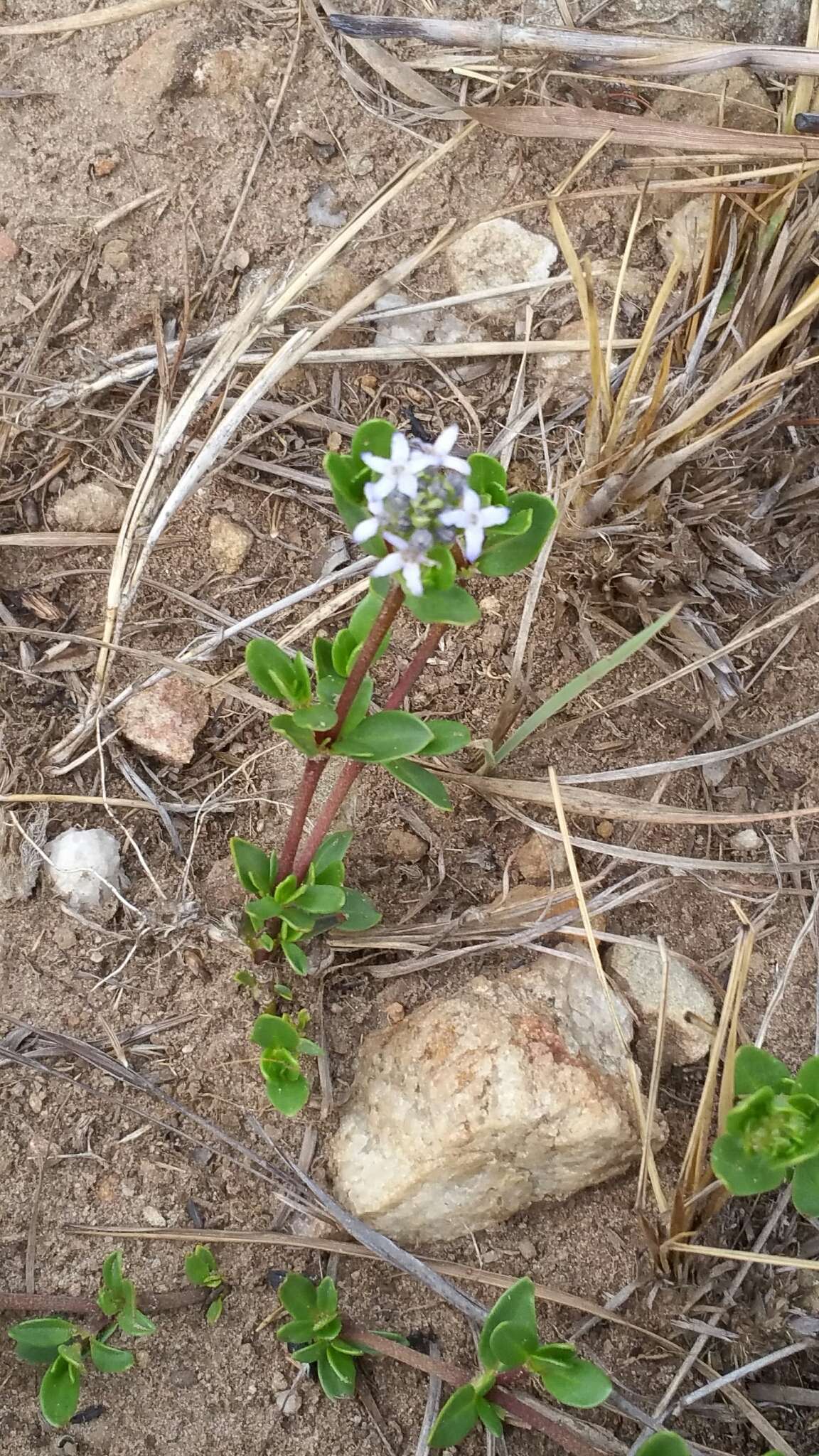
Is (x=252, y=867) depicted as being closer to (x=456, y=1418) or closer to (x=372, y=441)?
(x=372, y=441)

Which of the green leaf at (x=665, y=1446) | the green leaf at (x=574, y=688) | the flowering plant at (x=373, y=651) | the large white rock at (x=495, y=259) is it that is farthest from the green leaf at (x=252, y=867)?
the large white rock at (x=495, y=259)

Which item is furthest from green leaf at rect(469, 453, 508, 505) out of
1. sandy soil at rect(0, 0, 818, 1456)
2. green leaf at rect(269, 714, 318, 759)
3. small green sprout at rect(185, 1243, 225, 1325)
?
small green sprout at rect(185, 1243, 225, 1325)

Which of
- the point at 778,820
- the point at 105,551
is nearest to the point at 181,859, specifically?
the point at 105,551

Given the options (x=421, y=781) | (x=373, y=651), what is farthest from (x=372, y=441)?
(x=421, y=781)

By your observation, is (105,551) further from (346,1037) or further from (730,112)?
(730,112)

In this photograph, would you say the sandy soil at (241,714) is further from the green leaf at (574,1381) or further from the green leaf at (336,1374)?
the green leaf at (574,1381)

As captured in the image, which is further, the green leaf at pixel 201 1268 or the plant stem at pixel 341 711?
the green leaf at pixel 201 1268
